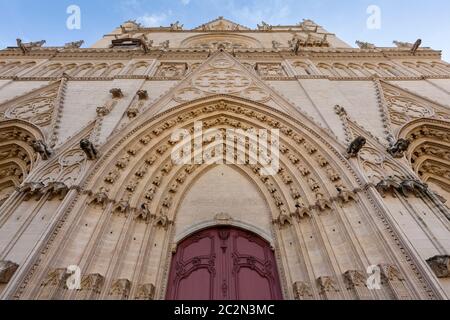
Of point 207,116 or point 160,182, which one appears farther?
point 207,116

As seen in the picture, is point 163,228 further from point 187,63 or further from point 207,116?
point 187,63

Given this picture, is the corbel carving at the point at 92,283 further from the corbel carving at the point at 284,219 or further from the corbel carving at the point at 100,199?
the corbel carving at the point at 284,219

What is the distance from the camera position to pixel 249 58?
1366 centimetres

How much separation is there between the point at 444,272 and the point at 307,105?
6145 millimetres

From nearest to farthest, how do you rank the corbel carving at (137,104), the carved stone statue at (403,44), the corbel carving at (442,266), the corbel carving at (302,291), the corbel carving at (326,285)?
the corbel carving at (442,266) < the corbel carving at (326,285) < the corbel carving at (302,291) < the corbel carving at (137,104) < the carved stone statue at (403,44)

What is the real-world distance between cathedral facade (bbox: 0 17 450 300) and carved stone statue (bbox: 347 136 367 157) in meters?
0.05

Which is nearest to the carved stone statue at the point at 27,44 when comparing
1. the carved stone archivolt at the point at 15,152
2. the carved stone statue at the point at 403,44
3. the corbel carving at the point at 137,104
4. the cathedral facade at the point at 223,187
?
the cathedral facade at the point at 223,187

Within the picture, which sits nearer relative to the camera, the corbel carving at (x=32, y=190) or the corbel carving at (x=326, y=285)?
the corbel carving at (x=326, y=285)

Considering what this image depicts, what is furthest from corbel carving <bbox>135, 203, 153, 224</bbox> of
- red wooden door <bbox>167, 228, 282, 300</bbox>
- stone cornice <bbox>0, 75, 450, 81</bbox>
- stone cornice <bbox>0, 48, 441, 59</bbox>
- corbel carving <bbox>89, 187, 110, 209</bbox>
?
stone cornice <bbox>0, 48, 441, 59</bbox>

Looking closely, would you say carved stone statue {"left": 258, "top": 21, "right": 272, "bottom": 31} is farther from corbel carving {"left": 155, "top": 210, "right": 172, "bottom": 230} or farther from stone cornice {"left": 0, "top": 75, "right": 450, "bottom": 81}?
corbel carving {"left": 155, "top": 210, "right": 172, "bottom": 230}

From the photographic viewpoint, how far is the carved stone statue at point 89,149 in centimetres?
664

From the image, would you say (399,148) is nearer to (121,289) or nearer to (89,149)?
(121,289)

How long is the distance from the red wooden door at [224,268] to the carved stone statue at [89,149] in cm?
311
